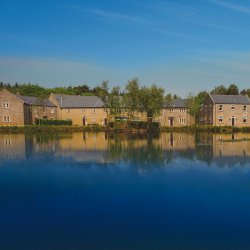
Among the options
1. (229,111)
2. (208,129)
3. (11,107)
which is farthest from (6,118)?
(229,111)

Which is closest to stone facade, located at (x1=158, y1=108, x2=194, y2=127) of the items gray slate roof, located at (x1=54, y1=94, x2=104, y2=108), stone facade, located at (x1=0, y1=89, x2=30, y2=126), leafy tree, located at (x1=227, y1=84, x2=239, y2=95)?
gray slate roof, located at (x1=54, y1=94, x2=104, y2=108)

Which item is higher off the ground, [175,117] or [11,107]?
[11,107]

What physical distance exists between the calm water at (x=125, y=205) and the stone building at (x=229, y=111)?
1853 inches

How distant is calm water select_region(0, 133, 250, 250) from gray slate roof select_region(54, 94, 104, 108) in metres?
48.4

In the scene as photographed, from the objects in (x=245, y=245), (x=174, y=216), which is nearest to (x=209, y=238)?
(x=245, y=245)

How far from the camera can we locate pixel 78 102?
6850 cm

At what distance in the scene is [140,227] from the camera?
888cm

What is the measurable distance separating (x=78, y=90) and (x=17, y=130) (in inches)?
2094

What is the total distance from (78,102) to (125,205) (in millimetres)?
58912

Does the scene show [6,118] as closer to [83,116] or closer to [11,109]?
[11,109]

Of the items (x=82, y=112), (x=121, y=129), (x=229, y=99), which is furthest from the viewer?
(x=82, y=112)

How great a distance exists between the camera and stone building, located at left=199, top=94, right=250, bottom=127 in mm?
64938

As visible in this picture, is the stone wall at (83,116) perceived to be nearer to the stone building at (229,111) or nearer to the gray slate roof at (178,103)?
the gray slate roof at (178,103)

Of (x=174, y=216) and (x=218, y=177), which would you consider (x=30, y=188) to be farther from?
(x=218, y=177)
